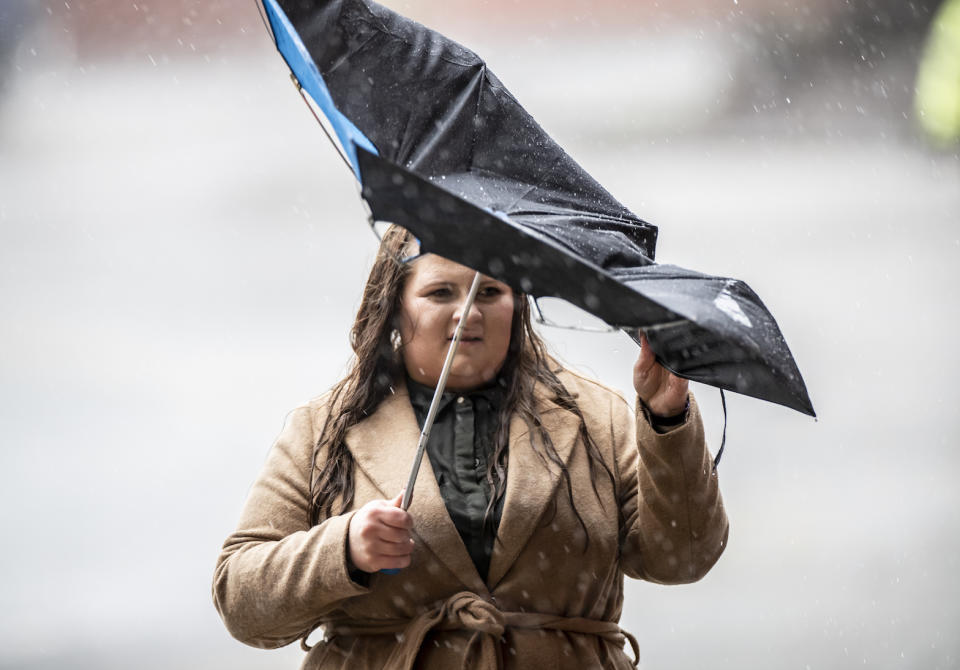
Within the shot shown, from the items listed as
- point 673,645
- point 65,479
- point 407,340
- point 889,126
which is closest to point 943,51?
point 889,126

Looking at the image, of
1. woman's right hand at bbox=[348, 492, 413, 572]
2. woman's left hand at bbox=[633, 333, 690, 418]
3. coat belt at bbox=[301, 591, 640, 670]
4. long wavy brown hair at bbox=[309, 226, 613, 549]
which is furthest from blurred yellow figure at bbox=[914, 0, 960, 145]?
woman's right hand at bbox=[348, 492, 413, 572]

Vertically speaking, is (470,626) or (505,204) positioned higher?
(505,204)

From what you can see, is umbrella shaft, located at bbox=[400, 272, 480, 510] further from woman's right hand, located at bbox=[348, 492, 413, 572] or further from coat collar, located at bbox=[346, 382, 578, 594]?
coat collar, located at bbox=[346, 382, 578, 594]

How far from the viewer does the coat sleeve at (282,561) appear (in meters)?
2.20

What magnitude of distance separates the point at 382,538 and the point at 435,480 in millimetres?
274

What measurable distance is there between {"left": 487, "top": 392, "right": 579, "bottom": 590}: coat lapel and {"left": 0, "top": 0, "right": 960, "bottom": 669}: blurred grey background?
2921mm

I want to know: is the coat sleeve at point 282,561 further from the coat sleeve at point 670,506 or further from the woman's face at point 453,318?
the coat sleeve at point 670,506

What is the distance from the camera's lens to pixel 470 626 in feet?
7.39

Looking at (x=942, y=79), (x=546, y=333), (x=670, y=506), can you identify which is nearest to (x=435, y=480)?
(x=670, y=506)

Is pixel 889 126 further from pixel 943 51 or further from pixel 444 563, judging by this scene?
pixel 444 563

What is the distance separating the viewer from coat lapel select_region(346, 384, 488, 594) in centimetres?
230

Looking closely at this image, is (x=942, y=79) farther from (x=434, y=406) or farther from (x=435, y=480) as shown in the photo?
(x=434, y=406)

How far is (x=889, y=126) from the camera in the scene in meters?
9.86

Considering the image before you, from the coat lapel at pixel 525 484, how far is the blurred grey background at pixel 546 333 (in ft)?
9.58
